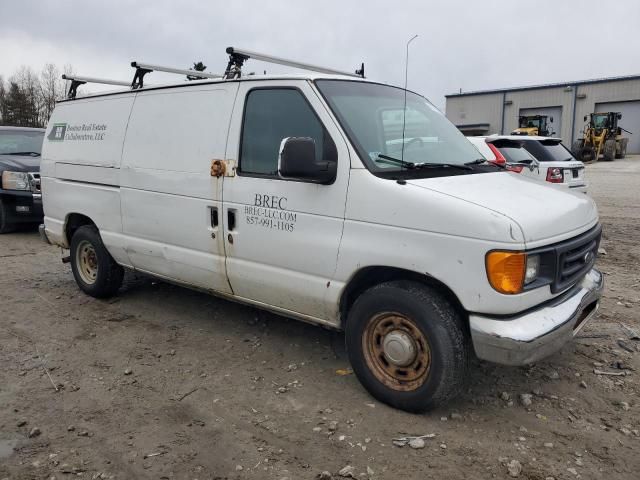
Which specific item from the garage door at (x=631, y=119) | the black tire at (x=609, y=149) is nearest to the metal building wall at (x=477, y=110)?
the garage door at (x=631, y=119)

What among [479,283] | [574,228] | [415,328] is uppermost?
[574,228]

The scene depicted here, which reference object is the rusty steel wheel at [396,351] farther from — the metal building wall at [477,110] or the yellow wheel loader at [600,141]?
the metal building wall at [477,110]

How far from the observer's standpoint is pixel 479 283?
2.94 m

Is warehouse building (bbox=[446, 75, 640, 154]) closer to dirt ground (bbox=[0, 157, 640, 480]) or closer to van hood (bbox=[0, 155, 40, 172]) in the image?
van hood (bbox=[0, 155, 40, 172])

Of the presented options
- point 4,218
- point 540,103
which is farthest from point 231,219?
point 540,103

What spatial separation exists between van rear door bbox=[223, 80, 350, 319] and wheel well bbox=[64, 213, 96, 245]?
2.39m

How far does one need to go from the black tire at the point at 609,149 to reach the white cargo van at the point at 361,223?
100ft

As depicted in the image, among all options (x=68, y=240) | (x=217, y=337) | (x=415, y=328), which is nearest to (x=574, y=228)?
(x=415, y=328)

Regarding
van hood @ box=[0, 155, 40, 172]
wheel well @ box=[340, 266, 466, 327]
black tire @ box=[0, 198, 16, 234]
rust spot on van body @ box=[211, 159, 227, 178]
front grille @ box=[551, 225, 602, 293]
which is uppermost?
rust spot on van body @ box=[211, 159, 227, 178]

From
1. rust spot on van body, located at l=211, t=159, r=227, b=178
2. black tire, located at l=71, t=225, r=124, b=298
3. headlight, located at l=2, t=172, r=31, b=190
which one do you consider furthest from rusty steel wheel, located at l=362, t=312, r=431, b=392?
headlight, located at l=2, t=172, r=31, b=190

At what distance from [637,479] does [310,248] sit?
7.38 feet

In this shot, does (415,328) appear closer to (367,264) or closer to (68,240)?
(367,264)

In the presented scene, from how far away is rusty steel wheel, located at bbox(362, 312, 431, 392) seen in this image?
3275 millimetres

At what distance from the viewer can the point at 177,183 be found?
437 centimetres
